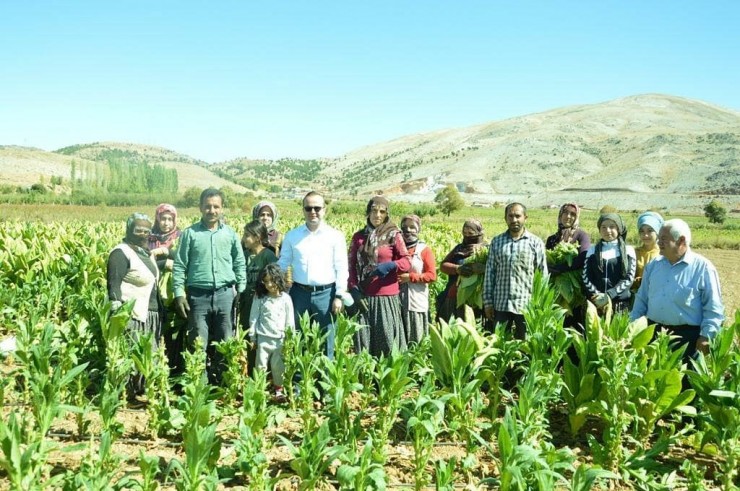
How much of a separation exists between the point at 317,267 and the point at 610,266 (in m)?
2.59

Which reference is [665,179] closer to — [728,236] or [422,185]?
[422,185]

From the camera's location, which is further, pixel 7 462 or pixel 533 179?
pixel 533 179

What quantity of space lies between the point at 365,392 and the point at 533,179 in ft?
302

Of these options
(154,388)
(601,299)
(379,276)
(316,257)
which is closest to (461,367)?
(379,276)

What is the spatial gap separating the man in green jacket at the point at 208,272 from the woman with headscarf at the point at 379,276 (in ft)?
3.42

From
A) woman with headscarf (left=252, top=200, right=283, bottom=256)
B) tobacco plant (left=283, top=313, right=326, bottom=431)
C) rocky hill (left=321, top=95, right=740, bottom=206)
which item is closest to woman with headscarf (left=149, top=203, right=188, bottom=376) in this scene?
woman with headscarf (left=252, top=200, right=283, bottom=256)

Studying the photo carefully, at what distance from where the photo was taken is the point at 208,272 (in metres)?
4.55

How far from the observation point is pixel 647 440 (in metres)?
3.94

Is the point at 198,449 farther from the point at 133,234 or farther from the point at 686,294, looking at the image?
the point at 686,294

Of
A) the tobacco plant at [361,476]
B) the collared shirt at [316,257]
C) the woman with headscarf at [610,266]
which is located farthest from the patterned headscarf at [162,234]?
the woman with headscarf at [610,266]

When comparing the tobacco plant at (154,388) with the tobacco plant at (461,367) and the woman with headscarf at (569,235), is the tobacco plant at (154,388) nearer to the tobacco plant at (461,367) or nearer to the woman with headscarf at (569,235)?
the tobacco plant at (461,367)

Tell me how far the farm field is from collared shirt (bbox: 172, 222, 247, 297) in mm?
605

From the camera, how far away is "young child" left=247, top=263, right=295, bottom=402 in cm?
458

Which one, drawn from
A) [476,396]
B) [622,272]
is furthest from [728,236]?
[476,396]
